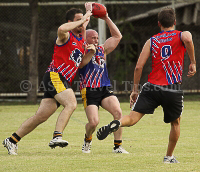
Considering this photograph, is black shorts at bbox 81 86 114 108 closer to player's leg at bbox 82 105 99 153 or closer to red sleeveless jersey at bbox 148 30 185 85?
player's leg at bbox 82 105 99 153

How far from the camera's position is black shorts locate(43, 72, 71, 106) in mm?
6406

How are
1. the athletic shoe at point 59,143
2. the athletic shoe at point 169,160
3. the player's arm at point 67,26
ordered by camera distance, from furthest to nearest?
the player's arm at point 67,26, the athletic shoe at point 59,143, the athletic shoe at point 169,160

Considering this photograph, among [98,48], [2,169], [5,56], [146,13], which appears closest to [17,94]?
[5,56]

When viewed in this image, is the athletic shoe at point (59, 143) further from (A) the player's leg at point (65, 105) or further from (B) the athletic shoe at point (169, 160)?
(B) the athletic shoe at point (169, 160)

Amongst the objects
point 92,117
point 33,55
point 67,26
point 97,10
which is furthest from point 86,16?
point 33,55

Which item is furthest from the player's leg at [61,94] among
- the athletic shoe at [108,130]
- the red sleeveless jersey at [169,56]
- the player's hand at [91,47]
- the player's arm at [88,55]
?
the red sleeveless jersey at [169,56]

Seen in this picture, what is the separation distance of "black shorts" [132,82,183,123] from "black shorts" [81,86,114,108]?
1.37 m

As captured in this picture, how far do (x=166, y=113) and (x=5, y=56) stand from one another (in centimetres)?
1328

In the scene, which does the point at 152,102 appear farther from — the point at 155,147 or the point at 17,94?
the point at 17,94

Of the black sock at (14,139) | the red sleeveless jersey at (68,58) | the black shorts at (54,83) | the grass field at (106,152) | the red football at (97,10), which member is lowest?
the grass field at (106,152)

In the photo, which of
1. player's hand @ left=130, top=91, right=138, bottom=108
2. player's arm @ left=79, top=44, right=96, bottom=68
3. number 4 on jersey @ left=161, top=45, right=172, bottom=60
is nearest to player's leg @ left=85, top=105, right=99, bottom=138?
player's arm @ left=79, top=44, right=96, bottom=68

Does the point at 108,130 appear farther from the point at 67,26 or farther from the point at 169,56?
the point at 67,26

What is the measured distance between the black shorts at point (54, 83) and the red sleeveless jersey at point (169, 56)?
1.46 metres

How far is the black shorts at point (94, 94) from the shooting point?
6.84 metres
